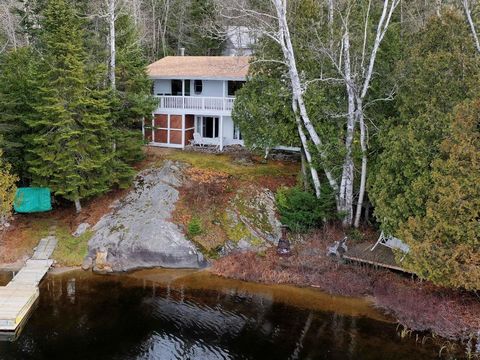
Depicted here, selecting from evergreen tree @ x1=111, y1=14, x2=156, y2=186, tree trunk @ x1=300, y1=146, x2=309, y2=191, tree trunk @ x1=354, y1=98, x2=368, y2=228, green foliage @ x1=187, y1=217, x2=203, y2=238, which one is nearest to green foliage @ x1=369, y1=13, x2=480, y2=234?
tree trunk @ x1=354, y1=98, x2=368, y2=228

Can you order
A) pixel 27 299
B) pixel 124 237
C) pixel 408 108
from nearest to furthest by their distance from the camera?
pixel 27 299
pixel 408 108
pixel 124 237

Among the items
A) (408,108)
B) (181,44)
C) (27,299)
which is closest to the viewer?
(27,299)

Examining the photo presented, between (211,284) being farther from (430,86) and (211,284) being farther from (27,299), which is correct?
(430,86)

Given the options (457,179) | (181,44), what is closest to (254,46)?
(457,179)

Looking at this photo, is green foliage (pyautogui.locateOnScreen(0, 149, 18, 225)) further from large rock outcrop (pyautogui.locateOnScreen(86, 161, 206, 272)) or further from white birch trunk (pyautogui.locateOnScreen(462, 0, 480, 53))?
white birch trunk (pyautogui.locateOnScreen(462, 0, 480, 53))

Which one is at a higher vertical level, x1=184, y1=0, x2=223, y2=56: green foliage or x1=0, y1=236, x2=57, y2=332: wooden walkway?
x1=184, y1=0, x2=223, y2=56: green foliage

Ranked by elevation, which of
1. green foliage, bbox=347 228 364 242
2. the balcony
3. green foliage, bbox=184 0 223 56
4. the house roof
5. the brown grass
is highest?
green foliage, bbox=184 0 223 56
